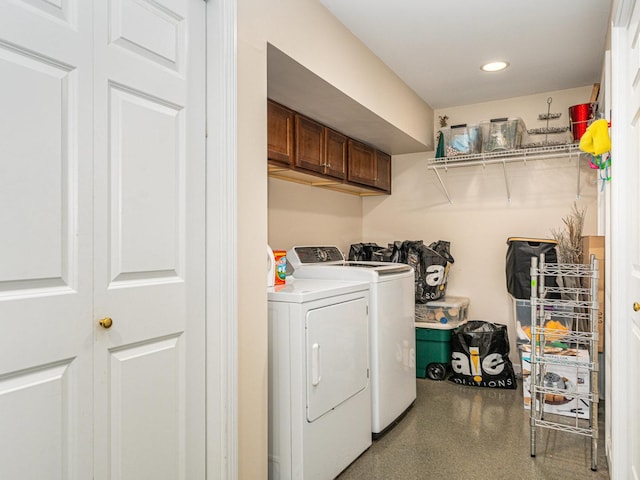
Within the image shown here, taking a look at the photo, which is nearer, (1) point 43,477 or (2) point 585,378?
(1) point 43,477

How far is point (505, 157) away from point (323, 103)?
1.88m

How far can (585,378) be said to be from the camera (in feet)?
9.80

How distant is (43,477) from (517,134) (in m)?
3.84

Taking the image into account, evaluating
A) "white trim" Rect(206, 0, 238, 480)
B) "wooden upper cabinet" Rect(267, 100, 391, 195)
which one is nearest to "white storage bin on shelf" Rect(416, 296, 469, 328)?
"wooden upper cabinet" Rect(267, 100, 391, 195)

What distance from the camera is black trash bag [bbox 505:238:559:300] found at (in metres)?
3.54

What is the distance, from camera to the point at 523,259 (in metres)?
3.63

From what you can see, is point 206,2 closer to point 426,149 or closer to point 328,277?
point 328,277

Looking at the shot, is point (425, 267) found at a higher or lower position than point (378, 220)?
lower

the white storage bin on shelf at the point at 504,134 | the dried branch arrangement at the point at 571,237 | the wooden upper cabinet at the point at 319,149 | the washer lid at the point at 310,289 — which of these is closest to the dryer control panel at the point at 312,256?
the washer lid at the point at 310,289

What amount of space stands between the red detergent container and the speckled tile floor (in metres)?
2.08

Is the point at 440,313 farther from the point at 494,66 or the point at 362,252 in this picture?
the point at 494,66

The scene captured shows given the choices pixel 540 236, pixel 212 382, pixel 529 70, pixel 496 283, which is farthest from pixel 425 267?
pixel 212 382

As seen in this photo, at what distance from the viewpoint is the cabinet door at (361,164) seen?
3.82 meters

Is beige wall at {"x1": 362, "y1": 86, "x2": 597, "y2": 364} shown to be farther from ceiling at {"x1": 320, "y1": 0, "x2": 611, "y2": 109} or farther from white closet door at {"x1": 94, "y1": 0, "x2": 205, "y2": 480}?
white closet door at {"x1": 94, "y1": 0, "x2": 205, "y2": 480}
